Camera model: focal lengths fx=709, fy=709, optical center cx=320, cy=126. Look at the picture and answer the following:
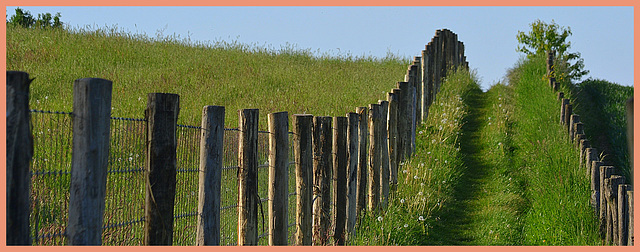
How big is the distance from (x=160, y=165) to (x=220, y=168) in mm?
643

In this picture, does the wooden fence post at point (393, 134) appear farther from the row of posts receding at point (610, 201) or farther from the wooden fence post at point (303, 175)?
the wooden fence post at point (303, 175)

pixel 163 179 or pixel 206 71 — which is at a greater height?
pixel 206 71

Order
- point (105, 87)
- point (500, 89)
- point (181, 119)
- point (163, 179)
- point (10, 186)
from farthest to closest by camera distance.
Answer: point (500, 89) < point (181, 119) < point (163, 179) < point (105, 87) < point (10, 186)

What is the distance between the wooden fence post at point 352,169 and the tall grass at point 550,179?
2127 mm

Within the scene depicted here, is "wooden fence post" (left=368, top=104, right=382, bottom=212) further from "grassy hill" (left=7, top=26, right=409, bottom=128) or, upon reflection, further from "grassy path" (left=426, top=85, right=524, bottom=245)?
"grassy hill" (left=7, top=26, right=409, bottom=128)

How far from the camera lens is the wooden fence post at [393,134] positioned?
33.2 ft

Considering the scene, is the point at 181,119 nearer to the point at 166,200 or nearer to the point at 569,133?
the point at 569,133

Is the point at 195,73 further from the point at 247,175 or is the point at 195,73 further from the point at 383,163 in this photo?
the point at 247,175

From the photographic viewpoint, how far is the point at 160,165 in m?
4.63

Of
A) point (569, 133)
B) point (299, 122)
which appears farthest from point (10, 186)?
point (569, 133)

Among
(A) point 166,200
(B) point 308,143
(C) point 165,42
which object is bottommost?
(A) point 166,200

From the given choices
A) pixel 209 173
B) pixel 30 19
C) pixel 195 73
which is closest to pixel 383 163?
pixel 209 173

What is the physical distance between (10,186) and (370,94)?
44.6ft

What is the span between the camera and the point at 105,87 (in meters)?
4.10
